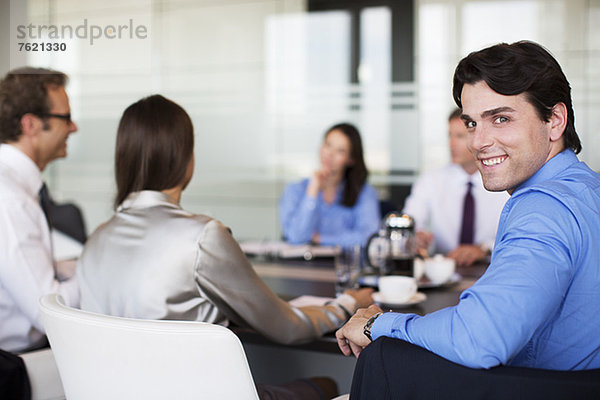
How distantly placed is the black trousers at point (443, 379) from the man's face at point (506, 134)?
0.48 meters

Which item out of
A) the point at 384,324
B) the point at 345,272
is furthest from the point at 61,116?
the point at 384,324

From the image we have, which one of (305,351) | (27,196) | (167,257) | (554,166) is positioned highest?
(554,166)

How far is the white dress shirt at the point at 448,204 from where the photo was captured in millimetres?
3525

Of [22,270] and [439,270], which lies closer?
[22,270]

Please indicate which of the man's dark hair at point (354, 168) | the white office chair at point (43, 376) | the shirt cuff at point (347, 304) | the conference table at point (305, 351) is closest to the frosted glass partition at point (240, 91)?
the man's dark hair at point (354, 168)

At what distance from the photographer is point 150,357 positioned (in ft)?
4.14

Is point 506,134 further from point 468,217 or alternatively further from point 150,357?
point 468,217

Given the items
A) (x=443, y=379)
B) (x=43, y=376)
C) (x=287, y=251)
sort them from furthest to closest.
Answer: (x=287, y=251) → (x=43, y=376) → (x=443, y=379)

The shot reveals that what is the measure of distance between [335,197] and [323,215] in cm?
13

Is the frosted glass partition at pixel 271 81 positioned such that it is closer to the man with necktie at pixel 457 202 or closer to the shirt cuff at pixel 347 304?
the man with necktie at pixel 457 202

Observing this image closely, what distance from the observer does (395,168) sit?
5.16 m

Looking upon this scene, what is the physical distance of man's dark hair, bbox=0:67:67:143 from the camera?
2.22 metres

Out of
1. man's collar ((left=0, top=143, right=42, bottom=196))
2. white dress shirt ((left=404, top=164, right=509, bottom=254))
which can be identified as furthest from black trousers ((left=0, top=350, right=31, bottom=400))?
white dress shirt ((left=404, top=164, right=509, bottom=254))

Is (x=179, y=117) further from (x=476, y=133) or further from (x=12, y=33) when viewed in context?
(x=12, y=33)
